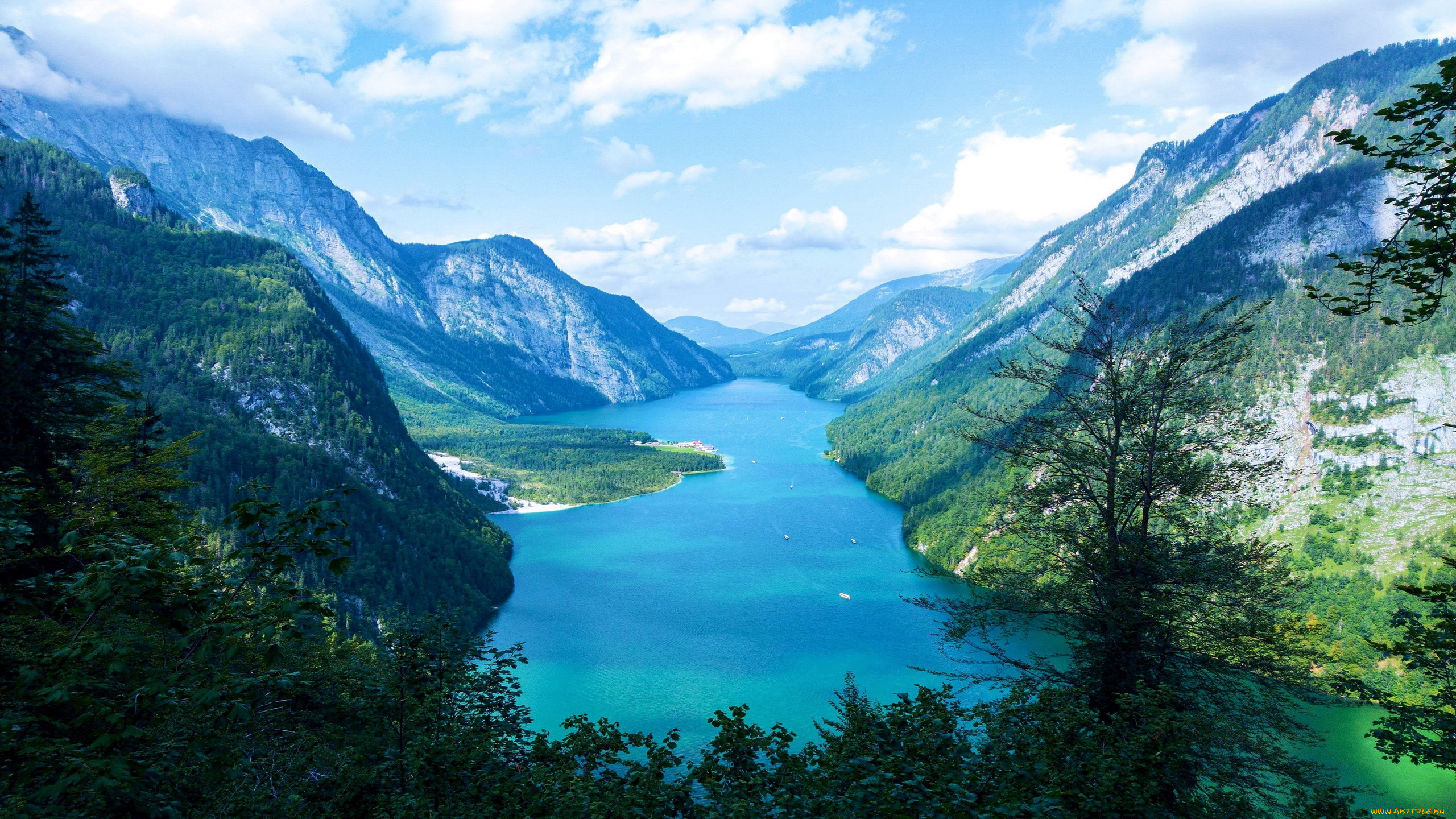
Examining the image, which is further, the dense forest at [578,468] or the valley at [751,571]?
the dense forest at [578,468]

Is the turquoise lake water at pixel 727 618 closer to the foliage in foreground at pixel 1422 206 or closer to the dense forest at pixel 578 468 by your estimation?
the dense forest at pixel 578 468

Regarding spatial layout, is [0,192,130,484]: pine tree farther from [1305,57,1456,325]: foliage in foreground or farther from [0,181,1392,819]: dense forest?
[1305,57,1456,325]: foliage in foreground

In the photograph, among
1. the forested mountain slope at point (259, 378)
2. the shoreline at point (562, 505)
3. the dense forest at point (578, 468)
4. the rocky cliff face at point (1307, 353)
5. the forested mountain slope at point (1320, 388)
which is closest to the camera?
the forested mountain slope at point (1320, 388)

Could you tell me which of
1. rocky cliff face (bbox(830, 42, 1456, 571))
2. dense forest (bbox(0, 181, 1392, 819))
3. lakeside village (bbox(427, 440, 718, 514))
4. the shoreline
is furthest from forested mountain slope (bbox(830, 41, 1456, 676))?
lakeside village (bbox(427, 440, 718, 514))

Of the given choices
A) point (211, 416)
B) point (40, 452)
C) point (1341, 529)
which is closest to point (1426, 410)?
point (1341, 529)

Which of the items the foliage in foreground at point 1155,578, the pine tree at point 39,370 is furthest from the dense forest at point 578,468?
the foliage in foreground at point 1155,578

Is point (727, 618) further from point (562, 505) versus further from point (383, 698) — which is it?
point (562, 505)
